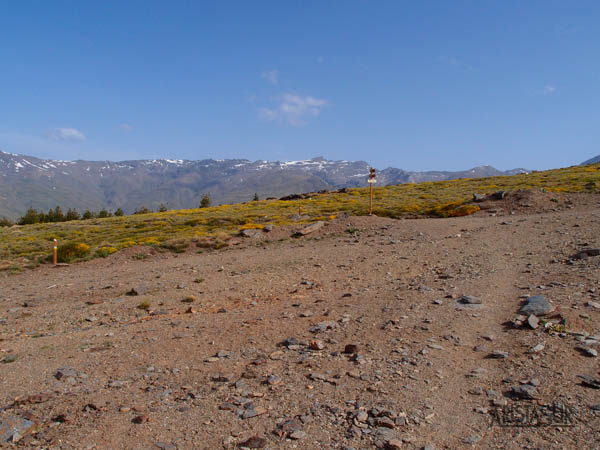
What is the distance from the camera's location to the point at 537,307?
27.0 feet

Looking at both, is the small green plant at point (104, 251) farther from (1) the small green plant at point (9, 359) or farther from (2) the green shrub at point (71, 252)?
(1) the small green plant at point (9, 359)

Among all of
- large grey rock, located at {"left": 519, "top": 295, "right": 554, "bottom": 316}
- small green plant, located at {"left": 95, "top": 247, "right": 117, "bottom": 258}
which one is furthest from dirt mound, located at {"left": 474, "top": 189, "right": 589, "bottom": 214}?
small green plant, located at {"left": 95, "top": 247, "right": 117, "bottom": 258}

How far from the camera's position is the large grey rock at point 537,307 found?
8062mm

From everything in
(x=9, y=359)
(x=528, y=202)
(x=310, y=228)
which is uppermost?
Answer: (x=528, y=202)

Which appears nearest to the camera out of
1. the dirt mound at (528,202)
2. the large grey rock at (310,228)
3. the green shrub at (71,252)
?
the green shrub at (71,252)

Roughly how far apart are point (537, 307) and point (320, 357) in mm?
4812

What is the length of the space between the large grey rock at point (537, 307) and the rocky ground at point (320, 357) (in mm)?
50

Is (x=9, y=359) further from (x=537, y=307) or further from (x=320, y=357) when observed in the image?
(x=537, y=307)

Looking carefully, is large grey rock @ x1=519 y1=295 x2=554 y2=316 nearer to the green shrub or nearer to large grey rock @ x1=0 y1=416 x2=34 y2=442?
large grey rock @ x1=0 y1=416 x2=34 y2=442

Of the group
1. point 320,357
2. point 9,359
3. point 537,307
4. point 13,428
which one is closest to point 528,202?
point 537,307

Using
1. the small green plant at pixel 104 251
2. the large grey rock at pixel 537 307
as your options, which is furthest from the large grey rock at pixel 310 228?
the large grey rock at pixel 537 307

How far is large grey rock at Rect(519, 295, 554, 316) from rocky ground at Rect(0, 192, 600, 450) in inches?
2.0

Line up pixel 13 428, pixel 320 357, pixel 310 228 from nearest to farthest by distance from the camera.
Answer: pixel 13 428
pixel 320 357
pixel 310 228

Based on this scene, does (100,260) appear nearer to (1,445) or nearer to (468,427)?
(1,445)
